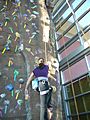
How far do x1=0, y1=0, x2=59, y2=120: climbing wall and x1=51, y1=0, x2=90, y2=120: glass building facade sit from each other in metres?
0.90

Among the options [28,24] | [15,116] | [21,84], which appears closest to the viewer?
[15,116]

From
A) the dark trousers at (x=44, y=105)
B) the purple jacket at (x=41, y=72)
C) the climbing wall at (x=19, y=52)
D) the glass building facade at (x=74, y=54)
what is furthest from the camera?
the glass building facade at (x=74, y=54)

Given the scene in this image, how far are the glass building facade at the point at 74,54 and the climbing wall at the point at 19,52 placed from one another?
35.5 inches

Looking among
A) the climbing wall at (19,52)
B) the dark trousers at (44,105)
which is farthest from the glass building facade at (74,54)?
the dark trousers at (44,105)

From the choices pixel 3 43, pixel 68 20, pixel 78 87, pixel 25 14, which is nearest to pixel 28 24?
pixel 25 14

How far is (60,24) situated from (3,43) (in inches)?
99.1

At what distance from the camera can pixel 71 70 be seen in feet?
19.7

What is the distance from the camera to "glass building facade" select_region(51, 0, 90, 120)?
5.40 meters

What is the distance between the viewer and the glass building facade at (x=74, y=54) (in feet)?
17.7

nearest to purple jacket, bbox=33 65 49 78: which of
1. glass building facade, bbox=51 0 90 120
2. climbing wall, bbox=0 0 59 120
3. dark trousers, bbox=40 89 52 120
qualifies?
dark trousers, bbox=40 89 52 120

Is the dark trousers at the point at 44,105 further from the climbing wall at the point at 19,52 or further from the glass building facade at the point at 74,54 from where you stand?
the glass building facade at the point at 74,54

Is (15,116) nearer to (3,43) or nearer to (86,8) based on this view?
(3,43)

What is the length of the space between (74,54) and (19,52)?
1.66 meters

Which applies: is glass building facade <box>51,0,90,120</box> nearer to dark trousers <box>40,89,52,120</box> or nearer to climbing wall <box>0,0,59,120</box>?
climbing wall <box>0,0,59,120</box>
